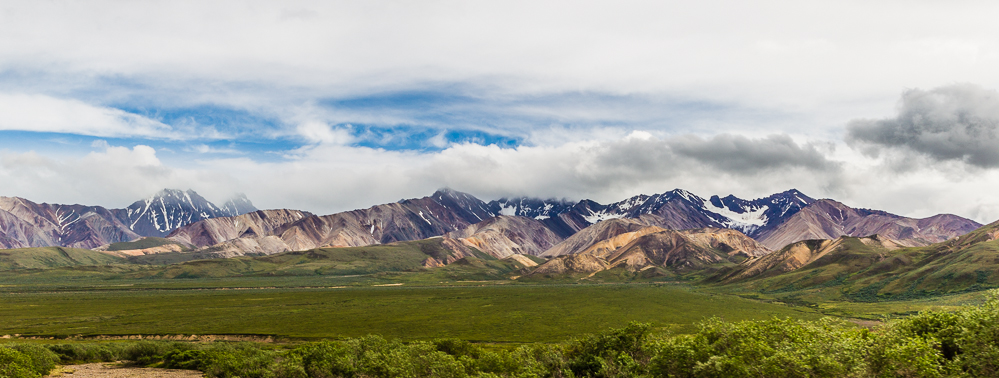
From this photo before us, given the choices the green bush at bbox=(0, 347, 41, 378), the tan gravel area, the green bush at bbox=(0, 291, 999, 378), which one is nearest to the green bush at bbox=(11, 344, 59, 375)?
the green bush at bbox=(0, 291, 999, 378)

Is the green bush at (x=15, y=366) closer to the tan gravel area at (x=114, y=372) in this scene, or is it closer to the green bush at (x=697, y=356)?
the green bush at (x=697, y=356)

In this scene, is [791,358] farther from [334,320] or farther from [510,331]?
[334,320]

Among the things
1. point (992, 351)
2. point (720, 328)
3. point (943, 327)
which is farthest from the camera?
point (720, 328)

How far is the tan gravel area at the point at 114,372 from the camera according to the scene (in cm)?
8469

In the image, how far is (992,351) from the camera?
130 ft

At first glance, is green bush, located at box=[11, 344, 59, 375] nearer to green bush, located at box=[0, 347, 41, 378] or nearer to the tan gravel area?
green bush, located at box=[0, 347, 41, 378]

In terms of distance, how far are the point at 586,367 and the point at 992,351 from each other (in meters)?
43.2

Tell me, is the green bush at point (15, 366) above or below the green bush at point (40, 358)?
above

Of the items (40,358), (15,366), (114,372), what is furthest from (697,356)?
(40,358)

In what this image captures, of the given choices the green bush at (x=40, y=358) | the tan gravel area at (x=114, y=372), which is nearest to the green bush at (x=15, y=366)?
the green bush at (x=40, y=358)

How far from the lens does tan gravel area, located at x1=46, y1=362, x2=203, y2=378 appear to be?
8469 cm

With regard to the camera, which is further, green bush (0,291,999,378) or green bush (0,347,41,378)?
green bush (0,347,41,378)

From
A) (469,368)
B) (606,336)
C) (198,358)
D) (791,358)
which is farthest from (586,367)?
(198,358)

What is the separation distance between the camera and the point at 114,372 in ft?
295
